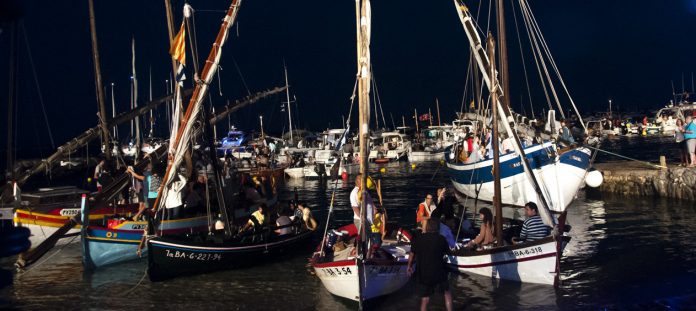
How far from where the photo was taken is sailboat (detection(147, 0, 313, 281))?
52.2 feet

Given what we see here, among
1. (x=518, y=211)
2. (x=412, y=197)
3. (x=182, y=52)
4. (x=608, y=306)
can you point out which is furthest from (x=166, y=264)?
(x=412, y=197)

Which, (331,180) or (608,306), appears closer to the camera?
(608,306)

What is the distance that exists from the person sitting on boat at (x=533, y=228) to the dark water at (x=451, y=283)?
3.86 ft

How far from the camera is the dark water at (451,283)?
12.9 metres

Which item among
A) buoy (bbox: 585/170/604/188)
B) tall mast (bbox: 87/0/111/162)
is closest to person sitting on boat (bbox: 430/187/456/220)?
buoy (bbox: 585/170/604/188)

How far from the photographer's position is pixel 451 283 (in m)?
14.8

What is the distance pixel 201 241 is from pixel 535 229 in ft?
29.2

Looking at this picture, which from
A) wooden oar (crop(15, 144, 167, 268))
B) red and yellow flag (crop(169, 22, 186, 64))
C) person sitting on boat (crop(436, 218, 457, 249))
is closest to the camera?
person sitting on boat (crop(436, 218, 457, 249))

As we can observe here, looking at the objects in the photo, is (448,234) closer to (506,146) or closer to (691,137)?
(506,146)

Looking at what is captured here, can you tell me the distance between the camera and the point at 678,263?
15570 mm

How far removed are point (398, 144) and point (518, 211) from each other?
186ft

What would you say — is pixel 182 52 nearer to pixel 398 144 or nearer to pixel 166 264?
pixel 166 264

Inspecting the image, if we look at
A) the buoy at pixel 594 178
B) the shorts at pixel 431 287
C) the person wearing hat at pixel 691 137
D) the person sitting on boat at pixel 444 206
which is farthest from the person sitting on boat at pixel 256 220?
the person wearing hat at pixel 691 137

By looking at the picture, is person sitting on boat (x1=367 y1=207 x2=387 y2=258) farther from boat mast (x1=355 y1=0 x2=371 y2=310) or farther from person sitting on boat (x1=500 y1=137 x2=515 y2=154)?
person sitting on boat (x1=500 y1=137 x2=515 y2=154)
